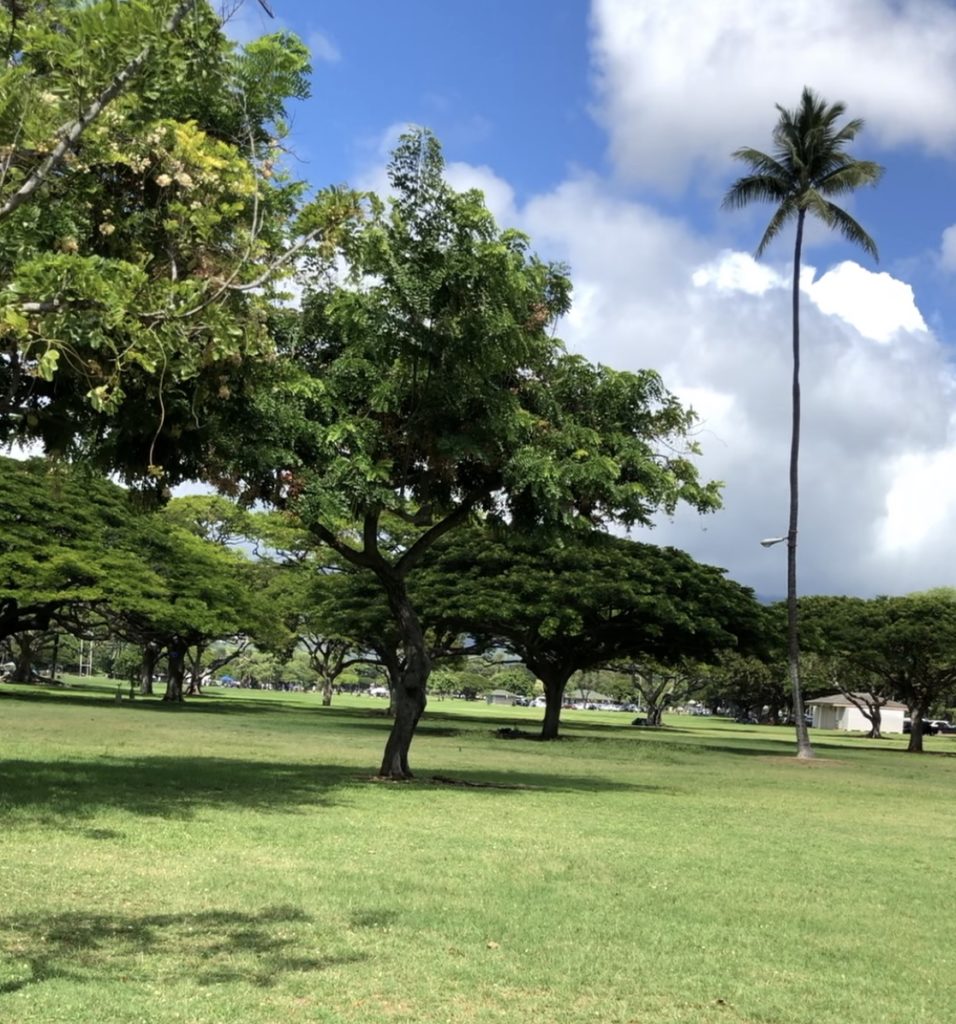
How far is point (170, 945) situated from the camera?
6.04 metres

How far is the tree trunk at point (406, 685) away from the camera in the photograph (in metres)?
16.6

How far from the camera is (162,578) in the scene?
39.9m

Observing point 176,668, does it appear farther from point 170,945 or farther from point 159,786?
point 170,945

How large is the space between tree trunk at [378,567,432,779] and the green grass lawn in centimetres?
73

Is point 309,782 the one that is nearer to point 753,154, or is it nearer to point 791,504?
point 791,504

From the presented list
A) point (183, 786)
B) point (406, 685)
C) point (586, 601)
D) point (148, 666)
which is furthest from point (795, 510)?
→ point (148, 666)

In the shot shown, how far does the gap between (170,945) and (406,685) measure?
1070 cm

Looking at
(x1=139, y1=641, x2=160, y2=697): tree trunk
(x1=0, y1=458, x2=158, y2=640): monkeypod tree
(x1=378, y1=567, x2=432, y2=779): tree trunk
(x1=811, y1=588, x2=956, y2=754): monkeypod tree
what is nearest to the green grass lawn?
(x1=378, y1=567, x2=432, y2=779): tree trunk

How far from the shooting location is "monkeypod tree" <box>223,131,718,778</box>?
13.5 meters

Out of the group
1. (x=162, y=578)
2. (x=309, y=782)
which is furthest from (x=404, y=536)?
(x=309, y=782)

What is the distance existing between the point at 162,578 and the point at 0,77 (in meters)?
36.8

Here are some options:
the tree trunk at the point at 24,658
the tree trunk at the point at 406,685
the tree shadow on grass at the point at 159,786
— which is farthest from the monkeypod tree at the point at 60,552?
the tree trunk at the point at 24,658

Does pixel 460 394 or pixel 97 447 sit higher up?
pixel 460 394

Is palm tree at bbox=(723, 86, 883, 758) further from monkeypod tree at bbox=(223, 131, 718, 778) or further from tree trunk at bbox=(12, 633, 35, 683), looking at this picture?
tree trunk at bbox=(12, 633, 35, 683)
